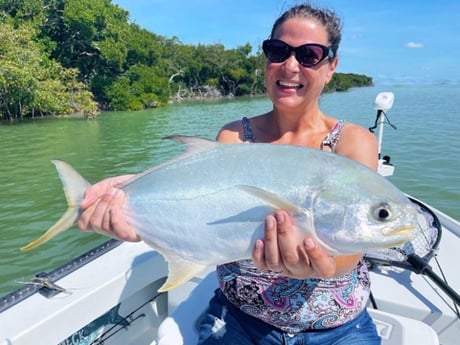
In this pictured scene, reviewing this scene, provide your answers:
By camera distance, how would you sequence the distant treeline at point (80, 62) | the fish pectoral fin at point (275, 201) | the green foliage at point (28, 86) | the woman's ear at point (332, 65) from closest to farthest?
1. the fish pectoral fin at point (275, 201)
2. the woman's ear at point (332, 65)
3. the green foliage at point (28, 86)
4. the distant treeline at point (80, 62)

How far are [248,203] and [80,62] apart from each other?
1584 inches

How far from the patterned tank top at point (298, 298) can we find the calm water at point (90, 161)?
1824 millimetres

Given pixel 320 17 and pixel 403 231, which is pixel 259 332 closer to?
pixel 403 231

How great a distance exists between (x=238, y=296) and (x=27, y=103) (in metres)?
27.1

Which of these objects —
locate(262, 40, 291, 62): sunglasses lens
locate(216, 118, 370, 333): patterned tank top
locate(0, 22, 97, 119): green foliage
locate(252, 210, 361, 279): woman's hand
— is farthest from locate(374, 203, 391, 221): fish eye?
locate(0, 22, 97, 119): green foliage

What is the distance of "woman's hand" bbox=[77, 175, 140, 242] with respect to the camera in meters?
1.72

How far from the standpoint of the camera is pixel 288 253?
144cm

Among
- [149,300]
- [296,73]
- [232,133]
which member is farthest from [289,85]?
[149,300]

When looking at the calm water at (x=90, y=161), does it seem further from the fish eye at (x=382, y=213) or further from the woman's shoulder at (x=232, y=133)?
the fish eye at (x=382, y=213)

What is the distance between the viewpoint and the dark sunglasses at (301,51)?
189 cm

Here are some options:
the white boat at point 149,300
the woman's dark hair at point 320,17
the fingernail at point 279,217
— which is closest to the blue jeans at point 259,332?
the white boat at point 149,300

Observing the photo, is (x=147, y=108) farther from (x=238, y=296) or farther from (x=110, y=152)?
(x=238, y=296)

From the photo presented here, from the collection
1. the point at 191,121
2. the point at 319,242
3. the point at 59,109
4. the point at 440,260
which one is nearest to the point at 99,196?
the point at 319,242

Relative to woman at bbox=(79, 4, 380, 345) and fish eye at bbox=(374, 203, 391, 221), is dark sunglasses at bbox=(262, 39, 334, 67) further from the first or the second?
fish eye at bbox=(374, 203, 391, 221)
